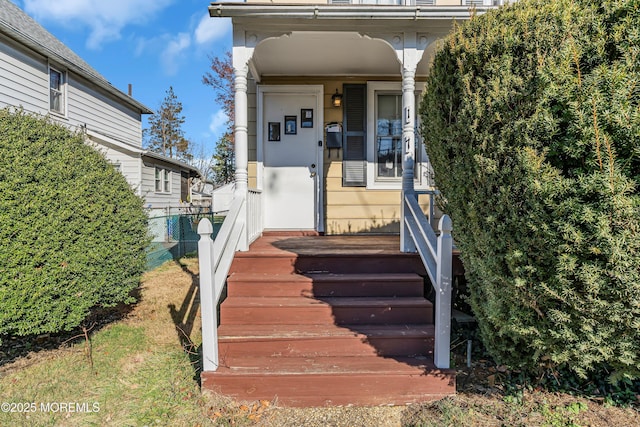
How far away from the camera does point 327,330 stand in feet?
9.15

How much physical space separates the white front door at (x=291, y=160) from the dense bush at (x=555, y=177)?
3022 mm

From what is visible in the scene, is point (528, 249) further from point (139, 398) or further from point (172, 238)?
point (172, 238)

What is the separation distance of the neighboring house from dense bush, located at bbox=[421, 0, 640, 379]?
390 cm

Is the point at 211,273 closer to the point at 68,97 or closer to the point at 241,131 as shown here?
the point at 241,131

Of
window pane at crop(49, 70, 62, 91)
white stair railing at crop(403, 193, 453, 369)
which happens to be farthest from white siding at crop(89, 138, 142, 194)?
white stair railing at crop(403, 193, 453, 369)

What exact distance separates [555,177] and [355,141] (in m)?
3.58

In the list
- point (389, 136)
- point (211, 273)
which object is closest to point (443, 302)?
point (211, 273)

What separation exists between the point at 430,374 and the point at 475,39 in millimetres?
2274

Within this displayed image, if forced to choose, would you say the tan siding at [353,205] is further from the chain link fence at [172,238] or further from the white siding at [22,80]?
→ the white siding at [22,80]

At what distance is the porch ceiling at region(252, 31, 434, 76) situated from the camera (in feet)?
13.2

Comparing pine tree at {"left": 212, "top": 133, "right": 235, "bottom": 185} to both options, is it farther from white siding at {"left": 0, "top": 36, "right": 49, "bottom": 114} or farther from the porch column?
the porch column

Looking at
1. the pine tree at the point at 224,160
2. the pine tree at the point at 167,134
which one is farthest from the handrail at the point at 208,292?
the pine tree at the point at 167,134

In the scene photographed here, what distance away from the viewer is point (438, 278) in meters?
2.60

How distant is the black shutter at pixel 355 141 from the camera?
16.9 ft
